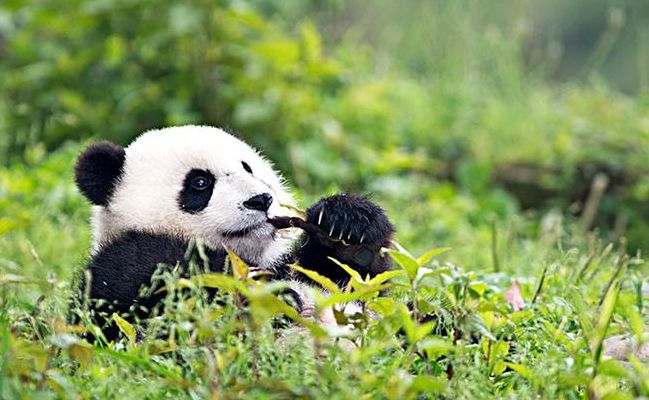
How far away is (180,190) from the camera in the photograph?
2.96 metres

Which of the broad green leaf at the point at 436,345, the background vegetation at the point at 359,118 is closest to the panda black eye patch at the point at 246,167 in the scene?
the background vegetation at the point at 359,118

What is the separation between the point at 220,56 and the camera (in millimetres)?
6211

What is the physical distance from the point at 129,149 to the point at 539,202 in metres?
3.96

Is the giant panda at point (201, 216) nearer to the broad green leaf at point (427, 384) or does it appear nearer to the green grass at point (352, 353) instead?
the green grass at point (352, 353)

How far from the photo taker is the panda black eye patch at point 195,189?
9.64 feet

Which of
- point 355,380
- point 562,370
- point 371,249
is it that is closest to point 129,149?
point 371,249

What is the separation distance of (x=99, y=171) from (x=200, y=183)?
318 millimetres

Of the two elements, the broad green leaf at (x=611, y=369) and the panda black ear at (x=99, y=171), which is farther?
the panda black ear at (x=99, y=171)

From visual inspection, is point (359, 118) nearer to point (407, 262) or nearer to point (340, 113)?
point (340, 113)

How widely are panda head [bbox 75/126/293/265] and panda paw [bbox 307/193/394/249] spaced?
146 millimetres

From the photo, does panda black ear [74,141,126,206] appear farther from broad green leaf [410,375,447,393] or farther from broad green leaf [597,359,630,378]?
broad green leaf [597,359,630,378]

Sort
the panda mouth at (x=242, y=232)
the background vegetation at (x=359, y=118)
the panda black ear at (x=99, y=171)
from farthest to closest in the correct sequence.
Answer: the background vegetation at (x=359, y=118)
the panda black ear at (x=99, y=171)
the panda mouth at (x=242, y=232)

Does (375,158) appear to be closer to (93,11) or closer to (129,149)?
(93,11)

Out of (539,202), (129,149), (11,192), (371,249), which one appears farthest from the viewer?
(539,202)
